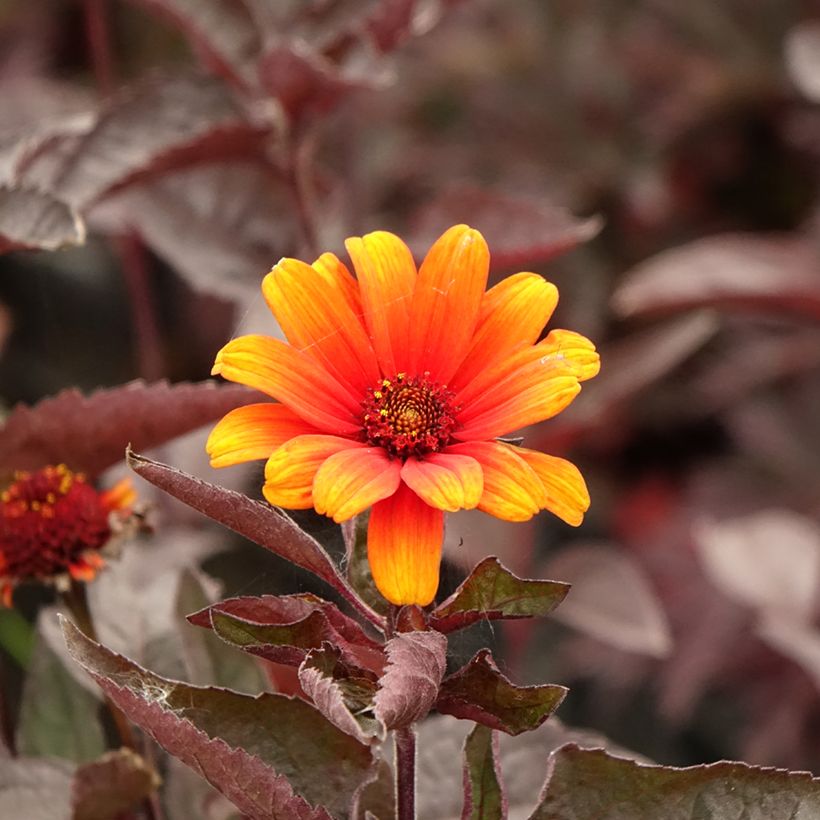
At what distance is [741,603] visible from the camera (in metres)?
1.38

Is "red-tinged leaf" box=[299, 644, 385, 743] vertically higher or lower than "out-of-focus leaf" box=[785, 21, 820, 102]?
lower

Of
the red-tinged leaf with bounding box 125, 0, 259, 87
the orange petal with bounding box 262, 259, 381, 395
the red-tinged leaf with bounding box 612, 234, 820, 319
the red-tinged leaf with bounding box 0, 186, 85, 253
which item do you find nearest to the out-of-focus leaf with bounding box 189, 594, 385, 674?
the orange petal with bounding box 262, 259, 381, 395

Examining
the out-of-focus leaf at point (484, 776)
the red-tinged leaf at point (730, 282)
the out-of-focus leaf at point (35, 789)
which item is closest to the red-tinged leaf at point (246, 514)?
the out-of-focus leaf at point (484, 776)

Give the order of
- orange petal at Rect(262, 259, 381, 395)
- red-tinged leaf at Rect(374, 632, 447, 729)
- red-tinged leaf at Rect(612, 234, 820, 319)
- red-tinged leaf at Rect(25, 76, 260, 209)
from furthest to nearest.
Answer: red-tinged leaf at Rect(612, 234, 820, 319) < red-tinged leaf at Rect(25, 76, 260, 209) < orange petal at Rect(262, 259, 381, 395) < red-tinged leaf at Rect(374, 632, 447, 729)

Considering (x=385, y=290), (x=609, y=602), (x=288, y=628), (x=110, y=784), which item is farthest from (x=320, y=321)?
(x=609, y=602)

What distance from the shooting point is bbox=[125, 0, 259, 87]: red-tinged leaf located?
93cm

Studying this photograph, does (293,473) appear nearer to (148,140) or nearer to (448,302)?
(448,302)

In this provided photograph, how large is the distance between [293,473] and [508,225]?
1.66 ft

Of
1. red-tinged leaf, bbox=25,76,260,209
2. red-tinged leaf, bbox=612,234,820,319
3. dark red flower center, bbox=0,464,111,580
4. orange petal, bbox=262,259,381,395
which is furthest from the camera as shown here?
red-tinged leaf, bbox=612,234,820,319

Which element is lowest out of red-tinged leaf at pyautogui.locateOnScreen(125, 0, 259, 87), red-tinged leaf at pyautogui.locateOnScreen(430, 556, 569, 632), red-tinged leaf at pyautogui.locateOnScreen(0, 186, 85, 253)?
red-tinged leaf at pyautogui.locateOnScreen(430, 556, 569, 632)

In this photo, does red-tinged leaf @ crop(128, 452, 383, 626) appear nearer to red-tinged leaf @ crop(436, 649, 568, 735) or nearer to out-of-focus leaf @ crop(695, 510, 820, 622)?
red-tinged leaf @ crop(436, 649, 568, 735)

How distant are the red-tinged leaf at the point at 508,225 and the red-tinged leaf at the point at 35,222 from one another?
→ 325 millimetres

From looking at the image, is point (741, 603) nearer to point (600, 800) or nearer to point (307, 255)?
point (307, 255)

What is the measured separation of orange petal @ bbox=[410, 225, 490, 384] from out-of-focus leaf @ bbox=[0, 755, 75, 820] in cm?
27
